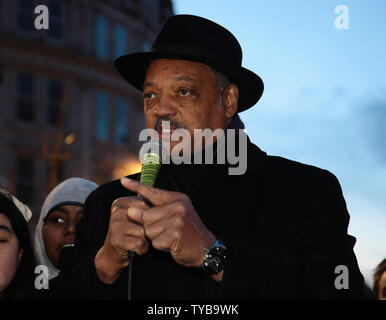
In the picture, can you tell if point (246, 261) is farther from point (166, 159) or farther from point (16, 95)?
point (16, 95)

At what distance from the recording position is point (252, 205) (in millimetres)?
3223

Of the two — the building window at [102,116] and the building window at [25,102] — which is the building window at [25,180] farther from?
the building window at [102,116]

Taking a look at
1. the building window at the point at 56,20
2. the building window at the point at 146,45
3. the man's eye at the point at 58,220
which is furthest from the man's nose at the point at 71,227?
the building window at the point at 146,45

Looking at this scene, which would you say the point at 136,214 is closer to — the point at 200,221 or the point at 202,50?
the point at 200,221

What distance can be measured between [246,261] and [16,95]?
27.2 meters

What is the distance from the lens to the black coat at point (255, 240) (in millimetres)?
2752

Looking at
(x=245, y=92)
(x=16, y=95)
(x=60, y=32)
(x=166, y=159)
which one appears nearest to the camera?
(x=166, y=159)

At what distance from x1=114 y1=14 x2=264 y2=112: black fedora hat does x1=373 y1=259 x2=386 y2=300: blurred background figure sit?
3.06 metres

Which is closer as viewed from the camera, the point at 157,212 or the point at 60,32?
the point at 157,212

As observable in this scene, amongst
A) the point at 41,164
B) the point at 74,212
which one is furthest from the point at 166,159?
the point at 41,164

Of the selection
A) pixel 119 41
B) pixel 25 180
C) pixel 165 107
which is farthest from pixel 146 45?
pixel 165 107

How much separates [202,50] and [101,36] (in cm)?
3032

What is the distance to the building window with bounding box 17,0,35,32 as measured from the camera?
29.2 metres

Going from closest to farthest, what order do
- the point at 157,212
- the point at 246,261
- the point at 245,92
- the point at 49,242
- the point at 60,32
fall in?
the point at 157,212
the point at 246,261
the point at 245,92
the point at 49,242
the point at 60,32
